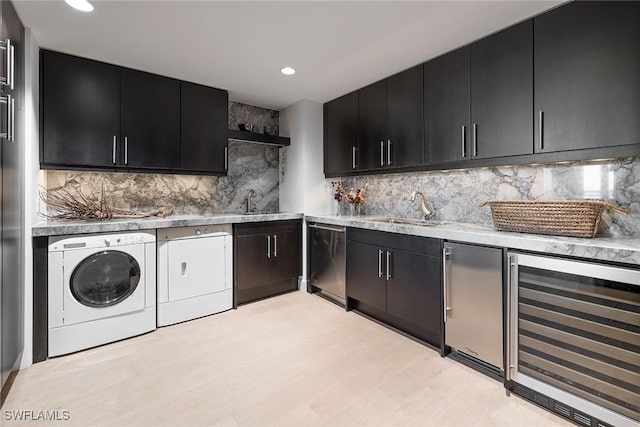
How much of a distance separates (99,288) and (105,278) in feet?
0.29

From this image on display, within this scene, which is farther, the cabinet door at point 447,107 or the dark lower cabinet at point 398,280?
the cabinet door at point 447,107

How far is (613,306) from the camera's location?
155 cm

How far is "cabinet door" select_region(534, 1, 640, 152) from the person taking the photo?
69.2 inches

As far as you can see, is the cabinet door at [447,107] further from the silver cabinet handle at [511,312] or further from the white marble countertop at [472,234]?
the silver cabinet handle at [511,312]

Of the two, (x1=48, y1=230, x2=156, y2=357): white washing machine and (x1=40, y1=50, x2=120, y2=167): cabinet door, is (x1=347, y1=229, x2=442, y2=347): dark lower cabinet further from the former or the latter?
(x1=40, y1=50, x2=120, y2=167): cabinet door

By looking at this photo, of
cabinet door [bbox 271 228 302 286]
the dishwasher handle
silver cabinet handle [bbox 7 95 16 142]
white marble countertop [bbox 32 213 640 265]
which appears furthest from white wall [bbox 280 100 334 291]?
silver cabinet handle [bbox 7 95 16 142]

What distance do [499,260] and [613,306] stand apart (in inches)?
22.2

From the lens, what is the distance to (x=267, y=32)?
7.66ft

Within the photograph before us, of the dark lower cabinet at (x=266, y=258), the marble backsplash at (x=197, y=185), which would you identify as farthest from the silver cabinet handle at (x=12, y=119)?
the dark lower cabinet at (x=266, y=258)

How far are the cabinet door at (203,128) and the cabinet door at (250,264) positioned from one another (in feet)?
3.02

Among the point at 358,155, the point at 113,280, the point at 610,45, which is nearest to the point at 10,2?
the point at 113,280

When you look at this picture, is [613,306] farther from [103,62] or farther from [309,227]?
[103,62]

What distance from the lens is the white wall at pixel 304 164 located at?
4.00 m

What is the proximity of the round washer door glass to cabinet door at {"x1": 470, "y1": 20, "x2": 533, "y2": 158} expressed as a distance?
309 cm
